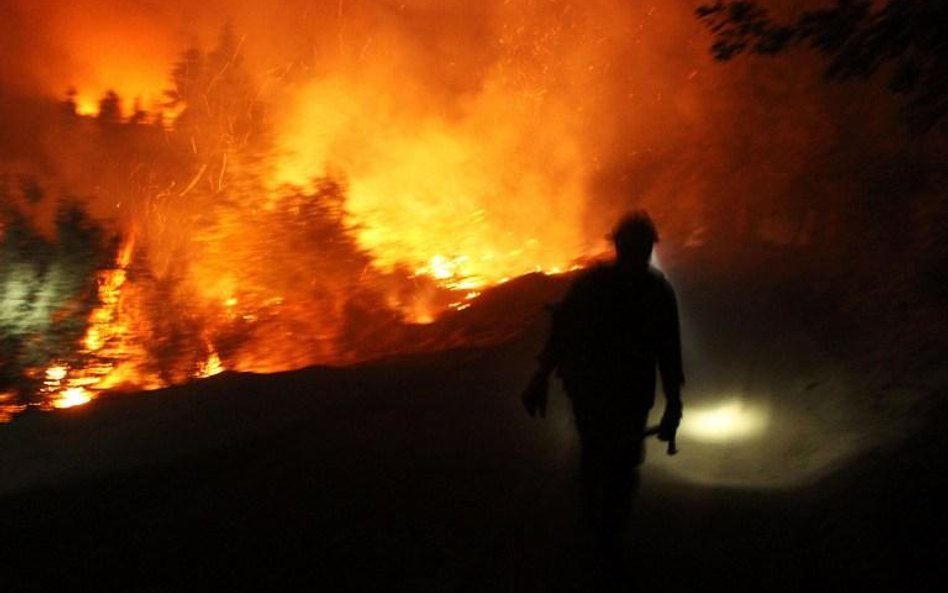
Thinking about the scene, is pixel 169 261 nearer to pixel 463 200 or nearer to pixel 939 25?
pixel 463 200

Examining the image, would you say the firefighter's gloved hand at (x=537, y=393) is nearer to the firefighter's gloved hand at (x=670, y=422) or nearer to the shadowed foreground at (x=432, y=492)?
the firefighter's gloved hand at (x=670, y=422)

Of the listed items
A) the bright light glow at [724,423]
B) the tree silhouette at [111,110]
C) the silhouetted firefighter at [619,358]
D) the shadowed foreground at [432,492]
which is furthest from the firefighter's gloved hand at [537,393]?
the tree silhouette at [111,110]

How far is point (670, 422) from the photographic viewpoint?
14.8 feet

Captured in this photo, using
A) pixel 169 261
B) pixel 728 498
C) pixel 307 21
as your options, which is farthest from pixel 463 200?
pixel 728 498

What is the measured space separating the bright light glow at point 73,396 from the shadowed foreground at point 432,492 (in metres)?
1.83

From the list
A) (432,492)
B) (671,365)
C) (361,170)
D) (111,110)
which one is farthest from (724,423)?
(111,110)

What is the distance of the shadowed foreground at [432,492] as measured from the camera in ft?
15.8

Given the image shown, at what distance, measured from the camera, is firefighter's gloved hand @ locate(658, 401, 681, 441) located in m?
4.50

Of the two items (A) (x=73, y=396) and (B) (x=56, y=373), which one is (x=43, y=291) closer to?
(B) (x=56, y=373)

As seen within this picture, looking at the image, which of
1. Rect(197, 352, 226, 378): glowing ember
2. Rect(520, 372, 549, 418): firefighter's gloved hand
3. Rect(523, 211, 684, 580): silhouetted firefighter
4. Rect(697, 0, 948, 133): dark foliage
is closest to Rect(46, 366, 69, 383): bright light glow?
Rect(197, 352, 226, 378): glowing ember

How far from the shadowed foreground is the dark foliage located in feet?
7.18

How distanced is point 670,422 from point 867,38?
254 cm

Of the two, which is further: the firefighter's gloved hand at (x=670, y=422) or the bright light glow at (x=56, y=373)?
the bright light glow at (x=56, y=373)

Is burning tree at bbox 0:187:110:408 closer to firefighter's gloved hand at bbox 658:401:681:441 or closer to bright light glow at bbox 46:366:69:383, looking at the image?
bright light glow at bbox 46:366:69:383
